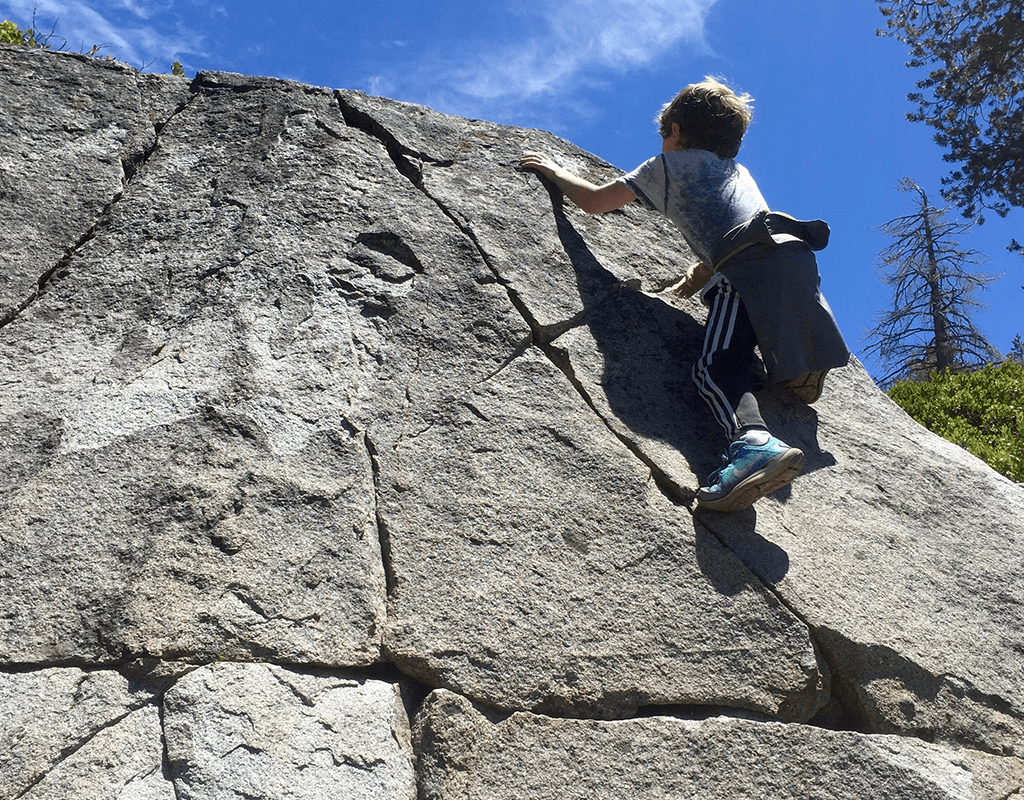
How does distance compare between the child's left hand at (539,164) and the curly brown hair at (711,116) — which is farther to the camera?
the child's left hand at (539,164)

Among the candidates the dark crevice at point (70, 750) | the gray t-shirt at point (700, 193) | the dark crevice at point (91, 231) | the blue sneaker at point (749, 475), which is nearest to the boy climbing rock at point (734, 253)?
the gray t-shirt at point (700, 193)

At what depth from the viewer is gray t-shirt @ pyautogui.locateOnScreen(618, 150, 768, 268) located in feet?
10.5

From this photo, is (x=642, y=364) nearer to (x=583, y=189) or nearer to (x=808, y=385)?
(x=808, y=385)

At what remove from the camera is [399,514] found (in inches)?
99.9

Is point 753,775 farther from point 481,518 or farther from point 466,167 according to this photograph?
point 466,167

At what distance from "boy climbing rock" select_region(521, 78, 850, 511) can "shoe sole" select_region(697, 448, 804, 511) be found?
0.28 m

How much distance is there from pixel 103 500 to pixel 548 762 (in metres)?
1.35

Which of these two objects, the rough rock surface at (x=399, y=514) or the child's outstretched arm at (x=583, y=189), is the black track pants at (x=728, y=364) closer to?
the rough rock surface at (x=399, y=514)

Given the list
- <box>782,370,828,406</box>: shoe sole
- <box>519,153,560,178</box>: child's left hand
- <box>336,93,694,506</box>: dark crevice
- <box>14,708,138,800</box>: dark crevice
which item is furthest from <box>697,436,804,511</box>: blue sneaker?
<box>14,708,138,800</box>: dark crevice

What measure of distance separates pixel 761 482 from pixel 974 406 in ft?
15.0

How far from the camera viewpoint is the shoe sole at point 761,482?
8.53 feet

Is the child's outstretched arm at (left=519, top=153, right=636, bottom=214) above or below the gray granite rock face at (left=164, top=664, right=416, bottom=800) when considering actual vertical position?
above

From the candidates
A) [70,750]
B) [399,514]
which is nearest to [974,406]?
[399,514]

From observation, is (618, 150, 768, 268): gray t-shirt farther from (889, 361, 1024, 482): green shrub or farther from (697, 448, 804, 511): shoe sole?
(889, 361, 1024, 482): green shrub
